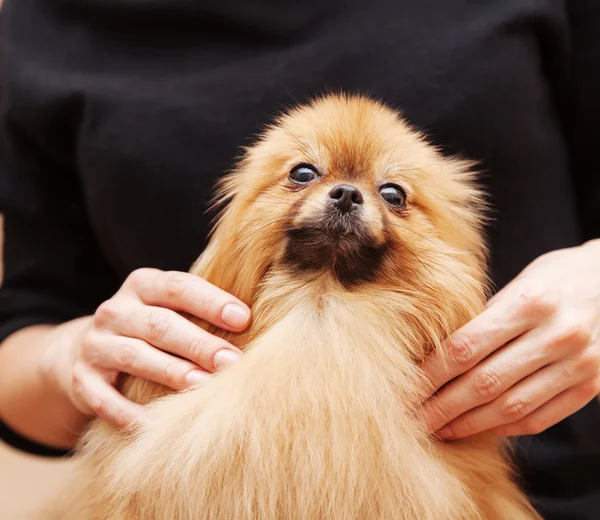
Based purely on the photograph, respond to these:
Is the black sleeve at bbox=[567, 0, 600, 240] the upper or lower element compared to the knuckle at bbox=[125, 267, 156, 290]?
upper

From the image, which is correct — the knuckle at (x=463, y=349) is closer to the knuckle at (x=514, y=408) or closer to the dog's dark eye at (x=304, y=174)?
the knuckle at (x=514, y=408)

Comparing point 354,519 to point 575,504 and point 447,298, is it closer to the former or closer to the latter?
point 447,298

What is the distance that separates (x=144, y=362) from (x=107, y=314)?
0.09m

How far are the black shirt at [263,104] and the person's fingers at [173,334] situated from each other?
0.17 metres

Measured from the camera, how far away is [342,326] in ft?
2.36

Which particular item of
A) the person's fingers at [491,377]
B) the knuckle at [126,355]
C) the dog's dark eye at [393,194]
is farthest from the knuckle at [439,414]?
the knuckle at [126,355]

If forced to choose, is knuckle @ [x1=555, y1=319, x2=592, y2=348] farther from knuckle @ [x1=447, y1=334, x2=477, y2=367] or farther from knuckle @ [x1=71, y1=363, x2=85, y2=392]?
knuckle @ [x1=71, y1=363, x2=85, y2=392]

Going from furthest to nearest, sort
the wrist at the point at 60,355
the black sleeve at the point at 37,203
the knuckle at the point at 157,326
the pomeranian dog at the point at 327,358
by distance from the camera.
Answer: the black sleeve at the point at 37,203
the wrist at the point at 60,355
the knuckle at the point at 157,326
the pomeranian dog at the point at 327,358

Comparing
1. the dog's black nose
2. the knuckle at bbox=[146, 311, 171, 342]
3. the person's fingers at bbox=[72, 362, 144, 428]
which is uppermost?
the dog's black nose

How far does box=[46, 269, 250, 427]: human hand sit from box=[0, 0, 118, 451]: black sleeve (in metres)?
0.26

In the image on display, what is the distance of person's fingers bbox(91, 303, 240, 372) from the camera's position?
72cm

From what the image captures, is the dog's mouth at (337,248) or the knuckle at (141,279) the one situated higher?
the dog's mouth at (337,248)

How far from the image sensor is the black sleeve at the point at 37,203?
3.30ft

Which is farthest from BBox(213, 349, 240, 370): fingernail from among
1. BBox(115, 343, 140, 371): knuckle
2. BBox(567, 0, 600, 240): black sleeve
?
BBox(567, 0, 600, 240): black sleeve
